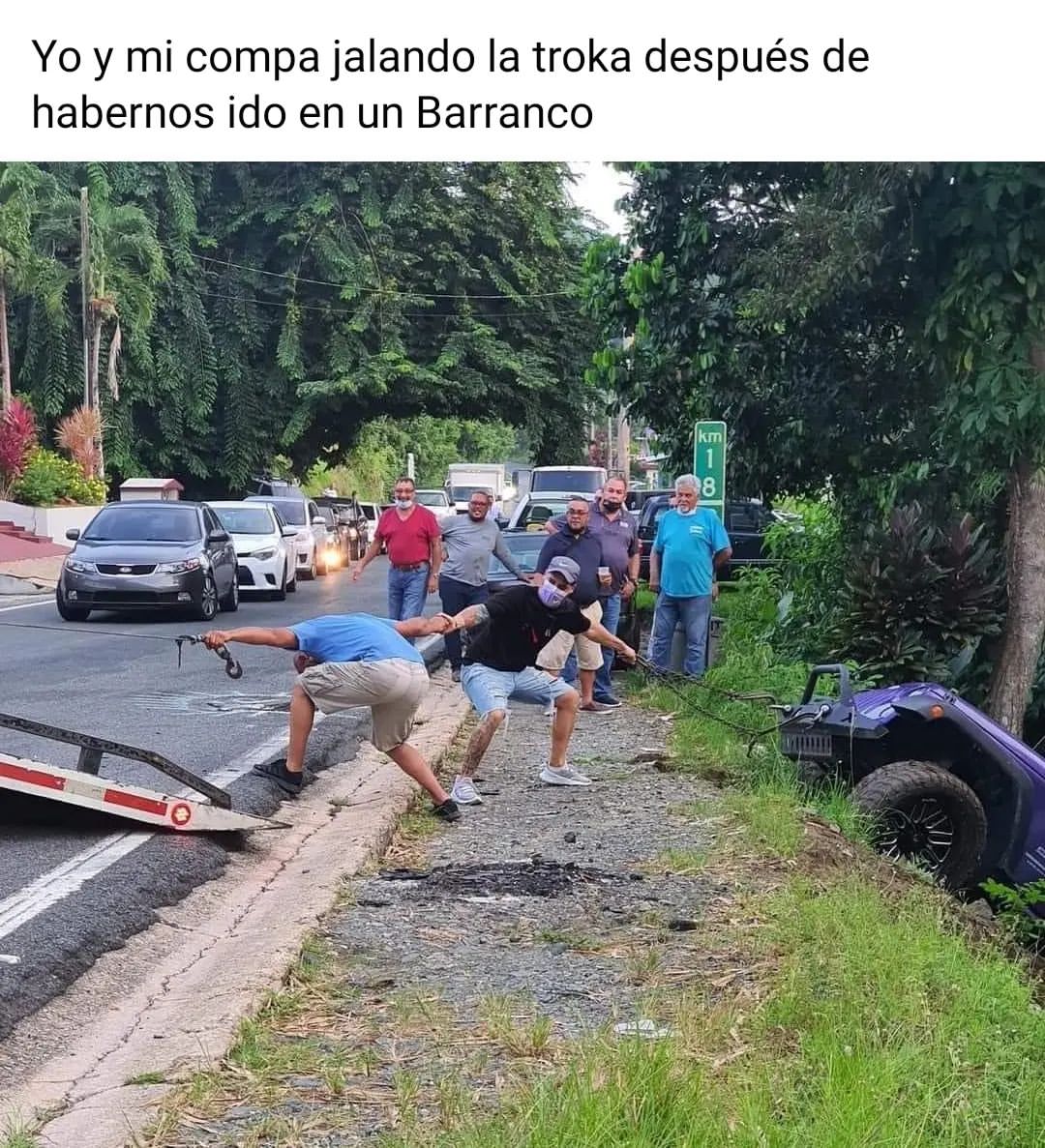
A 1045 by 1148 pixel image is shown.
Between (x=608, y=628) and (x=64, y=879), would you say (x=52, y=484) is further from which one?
(x=64, y=879)

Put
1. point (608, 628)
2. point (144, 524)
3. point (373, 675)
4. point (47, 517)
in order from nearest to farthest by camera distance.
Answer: point (373, 675)
point (608, 628)
point (144, 524)
point (47, 517)

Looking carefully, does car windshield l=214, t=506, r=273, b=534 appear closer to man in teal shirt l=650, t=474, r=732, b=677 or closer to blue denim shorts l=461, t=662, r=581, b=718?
man in teal shirt l=650, t=474, r=732, b=677

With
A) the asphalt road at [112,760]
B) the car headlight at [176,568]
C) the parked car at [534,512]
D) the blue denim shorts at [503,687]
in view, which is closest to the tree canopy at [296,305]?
the parked car at [534,512]

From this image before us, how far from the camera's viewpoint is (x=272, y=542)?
25531mm

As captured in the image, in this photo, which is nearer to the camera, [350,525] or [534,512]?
[534,512]

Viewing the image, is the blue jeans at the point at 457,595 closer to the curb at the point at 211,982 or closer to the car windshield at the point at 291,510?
the curb at the point at 211,982

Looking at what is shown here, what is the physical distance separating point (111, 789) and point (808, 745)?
3.96 metres

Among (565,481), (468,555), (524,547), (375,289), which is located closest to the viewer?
(468,555)

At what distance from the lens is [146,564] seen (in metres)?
20.3

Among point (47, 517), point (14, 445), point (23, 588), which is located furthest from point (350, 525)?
point (23, 588)

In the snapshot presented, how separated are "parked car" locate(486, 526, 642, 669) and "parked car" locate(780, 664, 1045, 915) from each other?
17.6ft

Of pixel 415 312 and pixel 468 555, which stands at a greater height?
pixel 415 312

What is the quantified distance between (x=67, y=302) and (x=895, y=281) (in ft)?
111

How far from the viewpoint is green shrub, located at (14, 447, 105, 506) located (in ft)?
124
